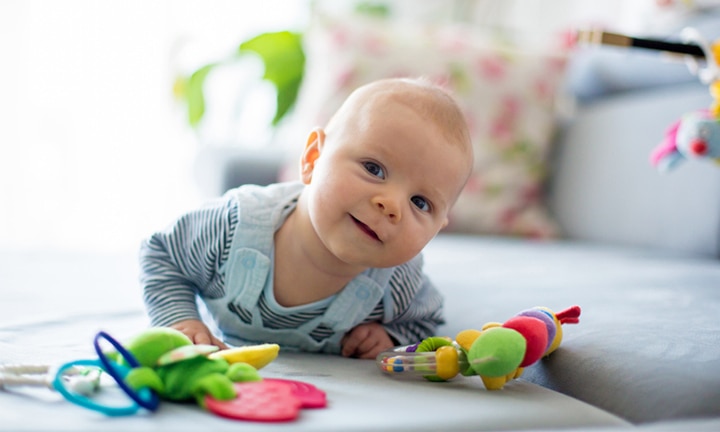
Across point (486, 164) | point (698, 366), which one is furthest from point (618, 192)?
point (698, 366)

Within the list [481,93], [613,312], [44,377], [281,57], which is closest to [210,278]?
[44,377]

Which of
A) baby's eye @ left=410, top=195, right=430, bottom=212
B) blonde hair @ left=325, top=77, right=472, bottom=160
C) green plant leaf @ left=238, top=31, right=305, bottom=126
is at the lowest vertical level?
baby's eye @ left=410, top=195, right=430, bottom=212

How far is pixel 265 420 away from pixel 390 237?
0.93 feet

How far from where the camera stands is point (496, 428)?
0.63 metres

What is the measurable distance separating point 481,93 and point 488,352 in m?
1.47

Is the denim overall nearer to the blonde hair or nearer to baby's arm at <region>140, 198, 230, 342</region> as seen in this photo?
baby's arm at <region>140, 198, 230, 342</region>

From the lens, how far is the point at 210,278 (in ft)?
3.13

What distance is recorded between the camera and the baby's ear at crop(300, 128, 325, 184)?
93 cm

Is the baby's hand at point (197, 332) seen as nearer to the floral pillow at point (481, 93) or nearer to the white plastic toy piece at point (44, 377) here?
the white plastic toy piece at point (44, 377)

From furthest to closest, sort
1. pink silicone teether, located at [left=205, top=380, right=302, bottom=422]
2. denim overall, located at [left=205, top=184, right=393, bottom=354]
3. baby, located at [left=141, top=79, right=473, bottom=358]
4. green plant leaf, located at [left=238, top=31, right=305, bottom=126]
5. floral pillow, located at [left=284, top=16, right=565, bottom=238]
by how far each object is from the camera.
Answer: green plant leaf, located at [left=238, top=31, right=305, bottom=126] < floral pillow, located at [left=284, top=16, right=565, bottom=238] < denim overall, located at [left=205, top=184, right=393, bottom=354] < baby, located at [left=141, top=79, right=473, bottom=358] < pink silicone teether, located at [left=205, top=380, right=302, bottom=422]

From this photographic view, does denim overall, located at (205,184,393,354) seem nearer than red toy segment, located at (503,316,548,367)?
No

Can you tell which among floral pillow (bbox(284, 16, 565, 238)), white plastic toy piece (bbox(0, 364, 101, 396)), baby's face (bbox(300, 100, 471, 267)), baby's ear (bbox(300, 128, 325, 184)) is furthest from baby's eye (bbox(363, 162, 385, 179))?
floral pillow (bbox(284, 16, 565, 238))

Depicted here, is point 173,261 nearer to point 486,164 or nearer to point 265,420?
point 265,420

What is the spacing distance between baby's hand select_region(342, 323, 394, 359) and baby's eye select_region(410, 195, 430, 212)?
0.20 metres
